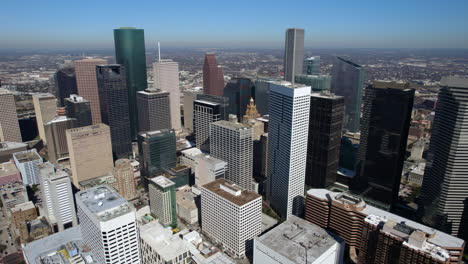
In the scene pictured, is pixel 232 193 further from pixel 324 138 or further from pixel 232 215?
pixel 324 138

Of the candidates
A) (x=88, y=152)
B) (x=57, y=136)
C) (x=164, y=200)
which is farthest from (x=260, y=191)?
(x=57, y=136)

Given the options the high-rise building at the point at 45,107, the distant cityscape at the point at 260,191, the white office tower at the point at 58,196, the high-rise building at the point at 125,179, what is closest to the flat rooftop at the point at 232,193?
the distant cityscape at the point at 260,191

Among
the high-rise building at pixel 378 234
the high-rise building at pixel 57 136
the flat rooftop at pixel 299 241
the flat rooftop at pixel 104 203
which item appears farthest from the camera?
the high-rise building at pixel 57 136

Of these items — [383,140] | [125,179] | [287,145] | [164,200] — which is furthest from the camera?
[125,179]

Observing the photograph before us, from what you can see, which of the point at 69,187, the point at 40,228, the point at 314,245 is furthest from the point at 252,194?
the point at 40,228

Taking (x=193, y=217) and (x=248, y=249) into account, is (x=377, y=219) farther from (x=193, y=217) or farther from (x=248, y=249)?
(x=193, y=217)

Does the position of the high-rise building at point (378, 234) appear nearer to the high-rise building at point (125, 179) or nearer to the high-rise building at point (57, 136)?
the high-rise building at point (125, 179)

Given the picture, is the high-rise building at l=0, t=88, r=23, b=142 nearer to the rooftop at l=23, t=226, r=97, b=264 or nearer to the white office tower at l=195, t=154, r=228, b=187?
the rooftop at l=23, t=226, r=97, b=264

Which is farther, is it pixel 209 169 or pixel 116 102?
pixel 116 102
